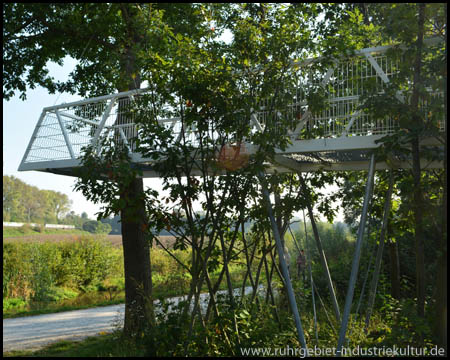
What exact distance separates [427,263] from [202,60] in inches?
315

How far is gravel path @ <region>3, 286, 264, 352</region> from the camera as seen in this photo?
8.88m

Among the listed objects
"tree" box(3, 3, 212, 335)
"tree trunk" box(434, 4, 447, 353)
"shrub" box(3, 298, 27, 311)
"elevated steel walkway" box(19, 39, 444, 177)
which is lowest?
"shrub" box(3, 298, 27, 311)

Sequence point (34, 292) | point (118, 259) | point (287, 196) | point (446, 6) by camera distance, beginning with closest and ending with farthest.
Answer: point (446, 6) → point (287, 196) → point (34, 292) → point (118, 259)

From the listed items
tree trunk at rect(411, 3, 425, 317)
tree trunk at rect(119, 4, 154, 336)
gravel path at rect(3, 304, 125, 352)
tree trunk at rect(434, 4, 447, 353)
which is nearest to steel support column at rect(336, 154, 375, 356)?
tree trunk at rect(411, 3, 425, 317)

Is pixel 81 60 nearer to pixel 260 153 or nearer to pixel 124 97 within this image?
pixel 124 97

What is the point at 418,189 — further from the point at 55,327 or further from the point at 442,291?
the point at 55,327

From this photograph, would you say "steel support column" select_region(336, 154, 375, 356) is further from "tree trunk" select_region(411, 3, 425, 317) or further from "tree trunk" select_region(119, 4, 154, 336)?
"tree trunk" select_region(119, 4, 154, 336)

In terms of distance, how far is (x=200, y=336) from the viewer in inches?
222

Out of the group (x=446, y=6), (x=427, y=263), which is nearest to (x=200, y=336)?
(x=446, y=6)

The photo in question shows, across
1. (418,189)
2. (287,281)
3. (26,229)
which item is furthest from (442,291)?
(26,229)

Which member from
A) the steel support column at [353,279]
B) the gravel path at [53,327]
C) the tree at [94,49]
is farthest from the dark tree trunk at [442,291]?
the gravel path at [53,327]

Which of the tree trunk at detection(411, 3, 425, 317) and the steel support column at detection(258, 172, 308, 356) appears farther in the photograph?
the steel support column at detection(258, 172, 308, 356)

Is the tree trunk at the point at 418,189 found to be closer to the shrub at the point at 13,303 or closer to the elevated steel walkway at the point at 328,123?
the elevated steel walkway at the point at 328,123

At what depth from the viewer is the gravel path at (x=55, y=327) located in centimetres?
888
